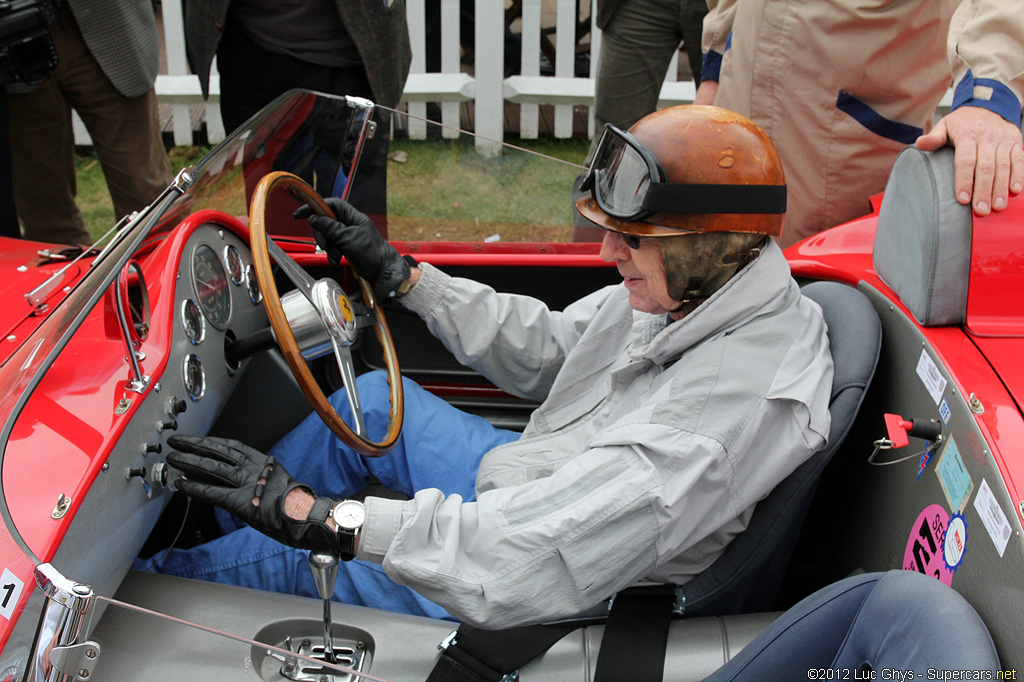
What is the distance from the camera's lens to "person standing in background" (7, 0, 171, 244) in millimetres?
2936

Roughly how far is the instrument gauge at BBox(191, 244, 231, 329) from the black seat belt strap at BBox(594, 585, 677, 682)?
3.17 ft

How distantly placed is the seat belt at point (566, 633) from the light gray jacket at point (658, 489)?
0.07m

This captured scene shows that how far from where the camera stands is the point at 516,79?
17.0ft

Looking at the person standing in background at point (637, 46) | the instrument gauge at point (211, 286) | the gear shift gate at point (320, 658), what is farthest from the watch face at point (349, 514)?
the person standing in background at point (637, 46)

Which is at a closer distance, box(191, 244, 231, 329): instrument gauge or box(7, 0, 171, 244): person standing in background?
box(191, 244, 231, 329): instrument gauge

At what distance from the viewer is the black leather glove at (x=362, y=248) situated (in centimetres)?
183

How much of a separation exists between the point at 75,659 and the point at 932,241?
1.38 m

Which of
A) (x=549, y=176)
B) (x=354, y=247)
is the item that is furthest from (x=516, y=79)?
(x=354, y=247)

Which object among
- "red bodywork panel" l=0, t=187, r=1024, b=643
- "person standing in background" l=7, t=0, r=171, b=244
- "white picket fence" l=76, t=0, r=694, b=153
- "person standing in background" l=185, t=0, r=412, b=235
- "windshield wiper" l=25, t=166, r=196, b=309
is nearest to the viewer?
"red bodywork panel" l=0, t=187, r=1024, b=643

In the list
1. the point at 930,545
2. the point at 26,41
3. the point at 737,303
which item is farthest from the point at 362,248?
the point at 26,41

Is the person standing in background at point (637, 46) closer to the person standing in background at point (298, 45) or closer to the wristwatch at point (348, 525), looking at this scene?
the person standing in background at point (298, 45)

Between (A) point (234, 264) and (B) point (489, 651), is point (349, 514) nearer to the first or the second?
(B) point (489, 651)

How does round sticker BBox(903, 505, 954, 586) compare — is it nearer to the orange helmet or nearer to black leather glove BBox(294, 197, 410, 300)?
the orange helmet

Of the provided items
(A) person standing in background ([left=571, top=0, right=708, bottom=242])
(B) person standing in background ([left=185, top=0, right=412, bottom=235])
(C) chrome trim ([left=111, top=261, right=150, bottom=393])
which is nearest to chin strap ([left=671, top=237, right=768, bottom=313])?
(C) chrome trim ([left=111, top=261, right=150, bottom=393])
